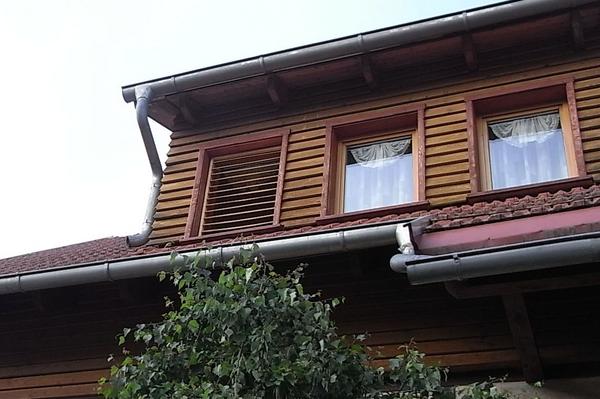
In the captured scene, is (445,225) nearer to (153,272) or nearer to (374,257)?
(374,257)

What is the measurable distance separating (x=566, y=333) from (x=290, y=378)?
252 centimetres

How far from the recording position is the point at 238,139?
874 cm

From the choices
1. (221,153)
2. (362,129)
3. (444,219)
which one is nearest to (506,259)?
(444,219)

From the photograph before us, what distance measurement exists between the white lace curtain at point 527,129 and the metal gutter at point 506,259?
10.9 ft

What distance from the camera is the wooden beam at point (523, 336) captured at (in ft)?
16.3

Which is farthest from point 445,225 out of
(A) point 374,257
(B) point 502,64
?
(B) point 502,64

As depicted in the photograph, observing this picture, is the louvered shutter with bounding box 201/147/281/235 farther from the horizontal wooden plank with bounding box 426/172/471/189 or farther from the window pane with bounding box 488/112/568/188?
the window pane with bounding box 488/112/568/188

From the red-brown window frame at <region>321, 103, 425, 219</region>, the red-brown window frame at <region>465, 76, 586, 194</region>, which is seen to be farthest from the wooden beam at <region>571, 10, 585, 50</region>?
the red-brown window frame at <region>321, 103, 425, 219</region>

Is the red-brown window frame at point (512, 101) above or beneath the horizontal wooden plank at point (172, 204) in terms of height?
above

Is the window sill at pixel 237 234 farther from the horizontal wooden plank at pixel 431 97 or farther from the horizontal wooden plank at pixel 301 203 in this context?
the horizontal wooden plank at pixel 431 97

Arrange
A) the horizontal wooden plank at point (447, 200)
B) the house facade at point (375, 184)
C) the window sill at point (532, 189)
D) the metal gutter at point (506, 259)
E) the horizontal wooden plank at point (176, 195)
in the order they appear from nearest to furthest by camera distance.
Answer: the metal gutter at point (506, 259)
the house facade at point (375, 184)
the window sill at point (532, 189)
the horizontal wooden plank at point (447, 200)
the horizontal wooden plank at point (176, 195)

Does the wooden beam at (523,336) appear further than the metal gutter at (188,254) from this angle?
No

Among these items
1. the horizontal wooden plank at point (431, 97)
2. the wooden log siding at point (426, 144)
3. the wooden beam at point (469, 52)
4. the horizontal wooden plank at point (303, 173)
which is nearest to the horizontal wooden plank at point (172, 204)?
the wooden log siding at point (426, 144)

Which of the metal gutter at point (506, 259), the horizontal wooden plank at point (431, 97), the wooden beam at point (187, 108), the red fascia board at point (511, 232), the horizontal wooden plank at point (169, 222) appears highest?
the wooden beam at point (187, 108)
